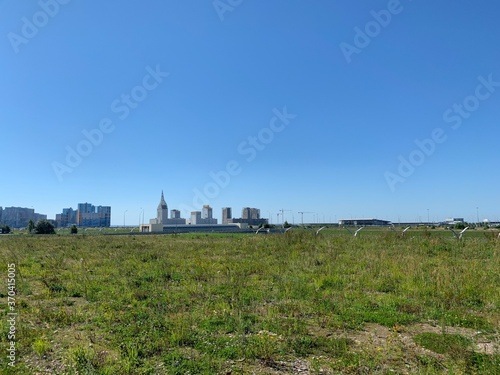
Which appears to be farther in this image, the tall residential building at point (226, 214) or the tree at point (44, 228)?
the tall residential building at point (226, 214)

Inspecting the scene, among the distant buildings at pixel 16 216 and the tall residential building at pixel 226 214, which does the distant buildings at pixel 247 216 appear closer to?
the tall residential building at pixel 226 214

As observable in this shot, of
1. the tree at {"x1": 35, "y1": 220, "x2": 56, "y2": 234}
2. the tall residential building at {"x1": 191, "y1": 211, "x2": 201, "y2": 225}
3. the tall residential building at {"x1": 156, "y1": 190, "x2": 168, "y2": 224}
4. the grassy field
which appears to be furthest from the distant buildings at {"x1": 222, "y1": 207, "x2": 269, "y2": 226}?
the grassy field

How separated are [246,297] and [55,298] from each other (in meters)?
4.82

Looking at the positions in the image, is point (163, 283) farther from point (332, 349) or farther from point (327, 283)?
point (332, 349)

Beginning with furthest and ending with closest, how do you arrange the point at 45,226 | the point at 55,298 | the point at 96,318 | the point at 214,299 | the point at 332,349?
the point at 45,226, the point at 55,298, the point at 214,299, the point at 96,318, the point at 332,349

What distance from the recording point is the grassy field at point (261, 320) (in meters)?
4.34

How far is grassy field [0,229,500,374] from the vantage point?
4.34m

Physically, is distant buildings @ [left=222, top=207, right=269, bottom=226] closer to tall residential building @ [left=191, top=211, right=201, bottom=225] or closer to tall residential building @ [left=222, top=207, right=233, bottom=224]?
tall residential building @ [left=222, top=207, right=233, bottom=224]

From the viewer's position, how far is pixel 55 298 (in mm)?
7988

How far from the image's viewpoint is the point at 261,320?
6035 millimetres

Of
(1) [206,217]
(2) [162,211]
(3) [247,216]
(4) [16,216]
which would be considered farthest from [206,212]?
(4) [16,216]

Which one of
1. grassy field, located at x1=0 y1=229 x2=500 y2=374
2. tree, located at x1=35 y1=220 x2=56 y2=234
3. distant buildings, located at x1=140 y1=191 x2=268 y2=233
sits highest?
distant buildings, located at x1=140 y1=191 x2=268 y2=233

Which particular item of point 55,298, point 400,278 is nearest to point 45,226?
point 55,298

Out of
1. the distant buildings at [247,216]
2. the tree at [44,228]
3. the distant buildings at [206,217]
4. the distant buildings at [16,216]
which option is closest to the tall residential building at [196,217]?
the distant buildings at [206,217]
